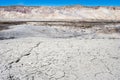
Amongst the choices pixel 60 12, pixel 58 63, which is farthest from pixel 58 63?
pixel 60 12

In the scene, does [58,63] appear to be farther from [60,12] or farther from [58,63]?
[60,12]

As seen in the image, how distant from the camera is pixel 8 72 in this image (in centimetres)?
367

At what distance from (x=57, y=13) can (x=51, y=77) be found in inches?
1409

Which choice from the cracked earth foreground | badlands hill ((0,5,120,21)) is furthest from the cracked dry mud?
badlands hill ((0,5,120,21))

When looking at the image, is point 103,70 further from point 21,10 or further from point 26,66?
point 21,10

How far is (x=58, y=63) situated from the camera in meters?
4.18

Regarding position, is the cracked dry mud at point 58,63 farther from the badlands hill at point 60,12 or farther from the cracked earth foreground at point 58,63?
the badlands hill at point 60,12

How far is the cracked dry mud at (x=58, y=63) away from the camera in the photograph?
3.63m

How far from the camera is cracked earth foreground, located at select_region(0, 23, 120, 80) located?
3635 mm

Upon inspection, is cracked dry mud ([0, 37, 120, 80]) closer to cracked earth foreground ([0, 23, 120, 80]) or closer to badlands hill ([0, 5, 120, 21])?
cracked earth foreground ([0, 23, 120, 80])

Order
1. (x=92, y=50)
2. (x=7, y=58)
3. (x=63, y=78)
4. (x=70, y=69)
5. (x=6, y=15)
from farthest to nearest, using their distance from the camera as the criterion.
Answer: (x=6, y=15) < (x=92, y=50) < (x=7, y=58) < (x=70, y=69) < (x=63, y=78)

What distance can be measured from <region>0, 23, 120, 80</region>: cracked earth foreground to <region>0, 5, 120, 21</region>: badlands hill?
32.6m

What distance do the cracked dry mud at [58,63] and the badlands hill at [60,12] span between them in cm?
3258

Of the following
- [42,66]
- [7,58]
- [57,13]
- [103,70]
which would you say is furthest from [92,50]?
[57,13]
